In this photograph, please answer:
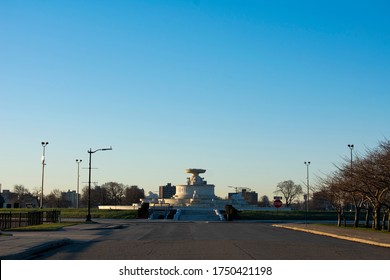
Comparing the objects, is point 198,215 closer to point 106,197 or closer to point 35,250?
point 35,250

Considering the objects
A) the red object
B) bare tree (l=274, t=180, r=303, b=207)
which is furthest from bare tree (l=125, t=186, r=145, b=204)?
the red object

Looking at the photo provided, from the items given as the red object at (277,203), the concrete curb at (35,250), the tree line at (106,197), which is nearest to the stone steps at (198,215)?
the red object at (277,203)

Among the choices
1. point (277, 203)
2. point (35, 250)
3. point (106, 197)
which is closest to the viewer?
point (35, 250)

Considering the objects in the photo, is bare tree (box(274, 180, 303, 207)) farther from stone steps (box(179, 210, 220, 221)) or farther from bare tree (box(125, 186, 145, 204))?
stone steps (box(179, 210, 220, 221))

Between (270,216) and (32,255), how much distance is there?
62.5m

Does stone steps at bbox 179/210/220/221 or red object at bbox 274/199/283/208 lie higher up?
red object at bbox 274/199/283/208

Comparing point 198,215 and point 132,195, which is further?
point 132,195

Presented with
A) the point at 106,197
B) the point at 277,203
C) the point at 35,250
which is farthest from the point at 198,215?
the point at 106,197

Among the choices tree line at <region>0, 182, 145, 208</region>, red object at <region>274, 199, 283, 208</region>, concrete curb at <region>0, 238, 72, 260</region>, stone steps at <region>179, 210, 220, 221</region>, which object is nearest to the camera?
concrete curb at <region>0, 238, 72, 260</region>

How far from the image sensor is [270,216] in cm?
7962

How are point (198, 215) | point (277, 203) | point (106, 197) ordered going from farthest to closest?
1. point (106, 197)
2. point (198, 215)
3. point (277, 203)

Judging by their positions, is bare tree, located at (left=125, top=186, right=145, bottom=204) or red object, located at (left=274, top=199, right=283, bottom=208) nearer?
red object, located at (left=274, top=199, right=283, bottom=208)

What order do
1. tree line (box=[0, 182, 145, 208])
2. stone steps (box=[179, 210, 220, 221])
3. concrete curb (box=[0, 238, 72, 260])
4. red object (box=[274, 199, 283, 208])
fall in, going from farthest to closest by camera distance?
1. tree line (box=[0, 182, 145, 208])
2. stone steps (box=[179, 210, 220, 221])
3. red object (box=[274, 199, 283, 208])
4. concrete curb (box=[0, 238, 72, 260])
